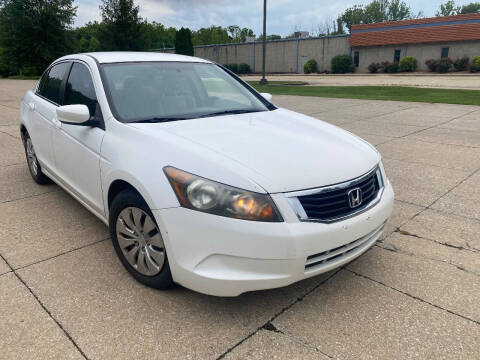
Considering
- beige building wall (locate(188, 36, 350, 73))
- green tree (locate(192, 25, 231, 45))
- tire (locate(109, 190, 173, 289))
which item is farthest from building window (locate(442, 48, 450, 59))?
green tree (locate(192, 25, 231, 45))

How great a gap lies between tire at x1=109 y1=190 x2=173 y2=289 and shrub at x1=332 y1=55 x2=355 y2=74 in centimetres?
4777

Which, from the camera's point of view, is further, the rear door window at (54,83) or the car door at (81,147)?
the rear door window at (54,83)

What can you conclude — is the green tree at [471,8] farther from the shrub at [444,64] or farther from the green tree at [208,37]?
the shrub at [444,64]

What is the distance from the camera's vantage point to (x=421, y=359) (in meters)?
2.17

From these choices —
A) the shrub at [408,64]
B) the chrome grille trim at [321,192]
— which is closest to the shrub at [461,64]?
the shrub at [408,64]

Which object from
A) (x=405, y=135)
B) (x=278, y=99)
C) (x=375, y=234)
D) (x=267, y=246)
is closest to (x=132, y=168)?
(x=267, y=246)

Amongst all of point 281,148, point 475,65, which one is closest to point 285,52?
point 475,65

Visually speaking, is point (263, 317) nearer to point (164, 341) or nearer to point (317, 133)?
point (164, 341)

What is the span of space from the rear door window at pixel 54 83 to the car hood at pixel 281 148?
1.72 meters

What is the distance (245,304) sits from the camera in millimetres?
2646

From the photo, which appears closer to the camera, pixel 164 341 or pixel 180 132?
pixel 164 341

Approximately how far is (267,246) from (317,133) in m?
1.31

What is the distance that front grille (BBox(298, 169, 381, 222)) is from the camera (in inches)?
91.7

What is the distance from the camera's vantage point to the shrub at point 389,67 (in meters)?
42.9
